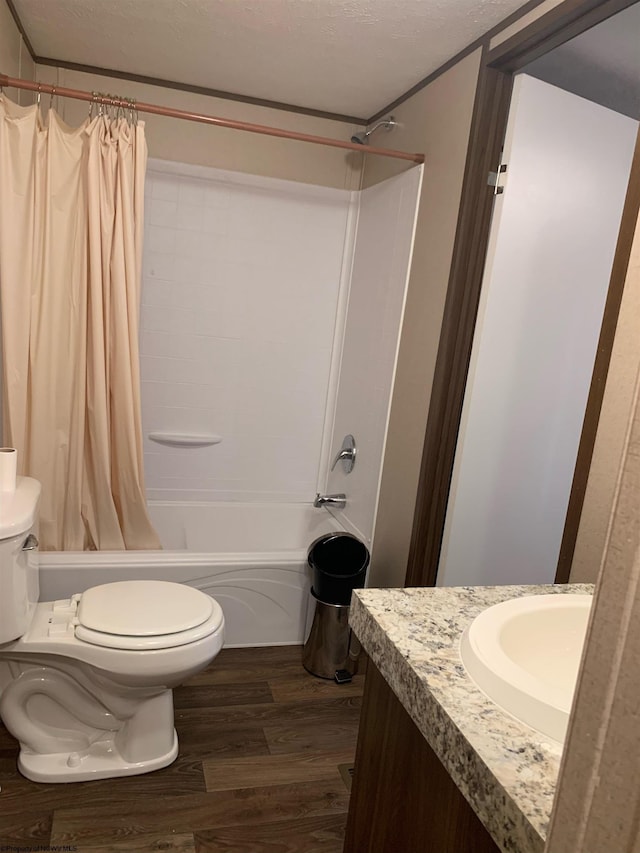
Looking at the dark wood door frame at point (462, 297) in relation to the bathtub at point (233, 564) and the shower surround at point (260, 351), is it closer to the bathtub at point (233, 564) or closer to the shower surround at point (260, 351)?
the shower surround at point (260, 351)

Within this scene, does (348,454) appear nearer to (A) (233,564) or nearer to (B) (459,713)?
(A) (233,564)

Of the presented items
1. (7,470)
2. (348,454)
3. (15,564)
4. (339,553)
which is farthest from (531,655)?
(348,454)

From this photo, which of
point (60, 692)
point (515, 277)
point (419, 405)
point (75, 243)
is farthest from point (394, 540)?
point (75, 243)

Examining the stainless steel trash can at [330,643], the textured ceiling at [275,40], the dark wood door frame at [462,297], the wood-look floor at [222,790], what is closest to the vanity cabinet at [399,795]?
the wood-look floor at [222,790]

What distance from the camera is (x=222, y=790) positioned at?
185cm

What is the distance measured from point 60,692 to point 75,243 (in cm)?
155

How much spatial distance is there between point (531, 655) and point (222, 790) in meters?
1.25

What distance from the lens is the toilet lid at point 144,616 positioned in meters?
1.78

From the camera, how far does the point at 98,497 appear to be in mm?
2502

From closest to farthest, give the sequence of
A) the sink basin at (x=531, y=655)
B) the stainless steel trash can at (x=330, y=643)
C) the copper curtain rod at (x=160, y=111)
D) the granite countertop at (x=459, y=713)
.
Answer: the granite countertop at (x=459, y=713) < the sink basin at (x=531, y=655) < the copper curtain rod at (x=160, y=111) < the stainless steel trash can at (x=330, y=643)

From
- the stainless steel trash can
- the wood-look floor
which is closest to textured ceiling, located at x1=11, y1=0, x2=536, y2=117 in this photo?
the stainless steel trash can

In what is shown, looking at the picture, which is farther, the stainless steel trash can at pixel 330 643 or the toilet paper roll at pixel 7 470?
the stainless steel trash can at pixel 330 643

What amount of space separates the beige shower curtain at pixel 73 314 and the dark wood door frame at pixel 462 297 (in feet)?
3.74

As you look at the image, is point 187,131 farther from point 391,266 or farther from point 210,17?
point 391,266
